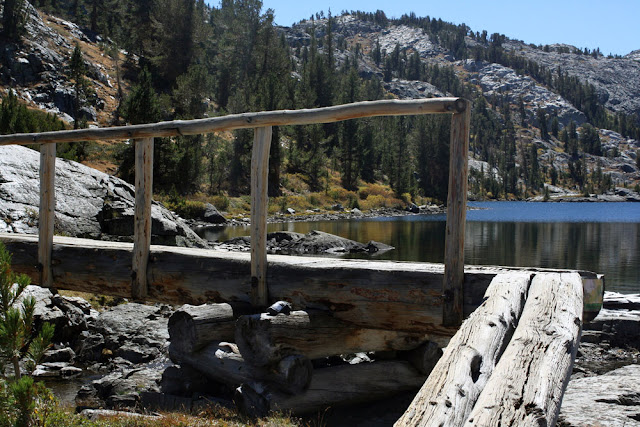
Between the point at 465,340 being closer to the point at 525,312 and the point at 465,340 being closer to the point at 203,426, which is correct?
the point at 525,312

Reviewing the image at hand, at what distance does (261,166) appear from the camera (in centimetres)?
729

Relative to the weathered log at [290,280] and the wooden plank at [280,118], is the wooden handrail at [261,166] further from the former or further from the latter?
the weathered log at [290,280]

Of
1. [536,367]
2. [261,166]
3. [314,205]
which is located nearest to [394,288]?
[261,166]

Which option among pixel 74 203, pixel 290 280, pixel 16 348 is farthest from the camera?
pixel 74 203

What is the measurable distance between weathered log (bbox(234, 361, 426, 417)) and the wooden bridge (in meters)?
0.04

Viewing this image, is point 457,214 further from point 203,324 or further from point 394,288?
point 203,324

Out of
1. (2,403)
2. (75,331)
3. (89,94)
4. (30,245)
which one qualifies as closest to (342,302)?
(2,403)

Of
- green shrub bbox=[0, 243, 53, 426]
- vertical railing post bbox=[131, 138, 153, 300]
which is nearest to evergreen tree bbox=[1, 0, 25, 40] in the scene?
vertical railing post bbox=[131, 138, 153, 300]

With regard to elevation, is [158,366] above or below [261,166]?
below

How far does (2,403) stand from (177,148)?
122 feet

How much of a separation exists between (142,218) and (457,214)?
4.64m

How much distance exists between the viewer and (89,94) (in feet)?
199

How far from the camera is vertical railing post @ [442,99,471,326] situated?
602 cm

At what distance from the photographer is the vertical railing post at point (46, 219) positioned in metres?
8.91
